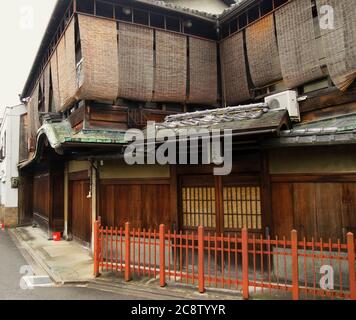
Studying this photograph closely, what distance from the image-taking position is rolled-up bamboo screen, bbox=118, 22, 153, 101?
37.3 ft

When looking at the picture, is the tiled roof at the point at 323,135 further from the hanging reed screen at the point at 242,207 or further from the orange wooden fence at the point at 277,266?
the orange wooden fence at the point at 277,266

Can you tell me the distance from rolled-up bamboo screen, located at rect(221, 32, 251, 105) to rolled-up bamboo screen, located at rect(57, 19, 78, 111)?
586 cm

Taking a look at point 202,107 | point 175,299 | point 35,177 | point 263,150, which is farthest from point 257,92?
point 35,177

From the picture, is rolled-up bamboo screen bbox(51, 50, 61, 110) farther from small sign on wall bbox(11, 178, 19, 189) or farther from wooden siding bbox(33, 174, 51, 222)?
small sign on wall bbox(11, 178, 19, 189)

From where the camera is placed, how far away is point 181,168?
9836 mm

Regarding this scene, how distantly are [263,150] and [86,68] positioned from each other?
631cm

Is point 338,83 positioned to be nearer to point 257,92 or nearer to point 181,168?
point 257,92

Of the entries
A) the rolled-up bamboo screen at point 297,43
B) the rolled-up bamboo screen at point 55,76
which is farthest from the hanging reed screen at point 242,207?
the rolled-up bamboo screen at point 55,76

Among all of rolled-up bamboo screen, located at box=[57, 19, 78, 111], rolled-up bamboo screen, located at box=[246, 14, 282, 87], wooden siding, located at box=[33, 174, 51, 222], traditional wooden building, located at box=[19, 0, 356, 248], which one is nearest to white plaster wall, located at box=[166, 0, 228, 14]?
traditional wooden building, located at box=[19, 0, 356, 248]

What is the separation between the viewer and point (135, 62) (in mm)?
11555

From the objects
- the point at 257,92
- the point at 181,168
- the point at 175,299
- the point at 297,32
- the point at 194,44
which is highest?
the point at 194,44

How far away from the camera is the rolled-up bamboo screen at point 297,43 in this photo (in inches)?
370

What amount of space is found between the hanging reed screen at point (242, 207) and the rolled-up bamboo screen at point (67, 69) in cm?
661

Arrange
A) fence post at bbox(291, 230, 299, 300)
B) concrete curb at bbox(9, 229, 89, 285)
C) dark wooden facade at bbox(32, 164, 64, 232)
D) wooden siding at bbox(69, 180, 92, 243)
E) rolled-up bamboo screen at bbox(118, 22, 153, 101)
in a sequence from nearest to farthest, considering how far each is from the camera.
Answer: fence post at bbox(291, 230, 299, 300), concrete curb at bbox(9, 229, 89, 285), rolled-up bamboo screen at bbox(118, 22, 153, 101), wooden siding at bbox(69, 180, 92, 243), dark wooden facade at bbox(32, 164, 64, 232)
